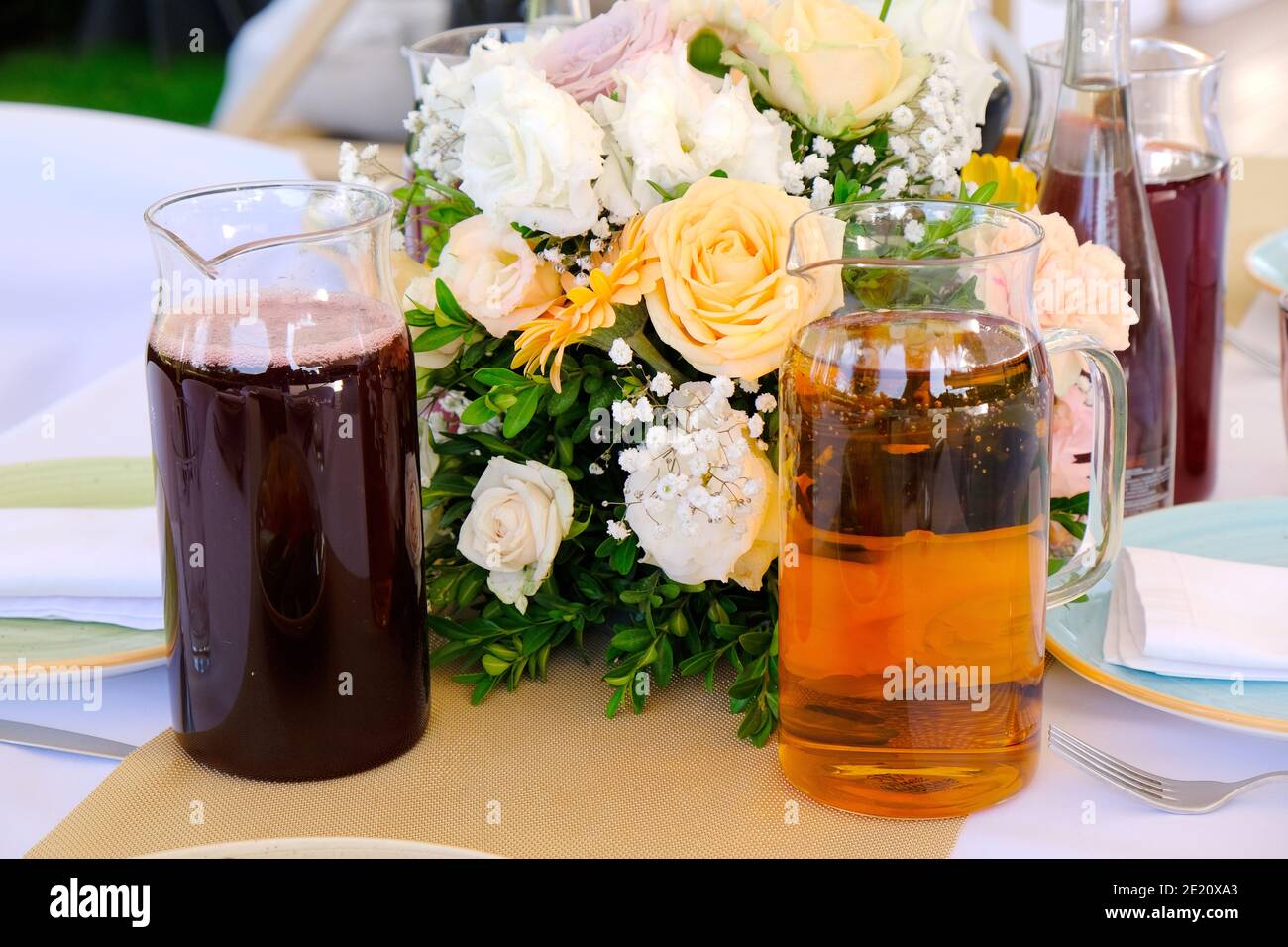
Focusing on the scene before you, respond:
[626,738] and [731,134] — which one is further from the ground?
[731,134]

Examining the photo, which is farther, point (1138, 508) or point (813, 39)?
point (1138, 508)

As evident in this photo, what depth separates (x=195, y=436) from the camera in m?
0.67

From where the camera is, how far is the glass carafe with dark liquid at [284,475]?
67cm

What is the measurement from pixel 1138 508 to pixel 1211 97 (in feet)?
0.94

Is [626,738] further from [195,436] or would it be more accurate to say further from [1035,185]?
[1035,185]

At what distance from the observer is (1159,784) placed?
69 centimetres

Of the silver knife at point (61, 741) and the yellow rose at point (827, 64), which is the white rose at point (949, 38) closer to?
the yellow rose at point (827, 64)

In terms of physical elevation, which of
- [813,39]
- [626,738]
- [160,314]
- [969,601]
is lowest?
[626,738]

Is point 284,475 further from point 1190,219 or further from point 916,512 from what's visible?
point 1190,219

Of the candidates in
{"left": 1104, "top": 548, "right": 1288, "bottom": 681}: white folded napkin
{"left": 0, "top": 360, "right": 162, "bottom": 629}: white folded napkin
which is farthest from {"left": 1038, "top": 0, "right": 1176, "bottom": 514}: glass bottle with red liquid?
{"left": 0, "top": 360, "right": 162, "bottom": 629}: white folded napkin

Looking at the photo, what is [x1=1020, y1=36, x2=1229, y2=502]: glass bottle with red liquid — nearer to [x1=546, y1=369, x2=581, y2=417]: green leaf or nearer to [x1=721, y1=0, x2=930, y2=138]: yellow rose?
[x1=721, y1=0, x2=930, y2=138]: yellow rose
